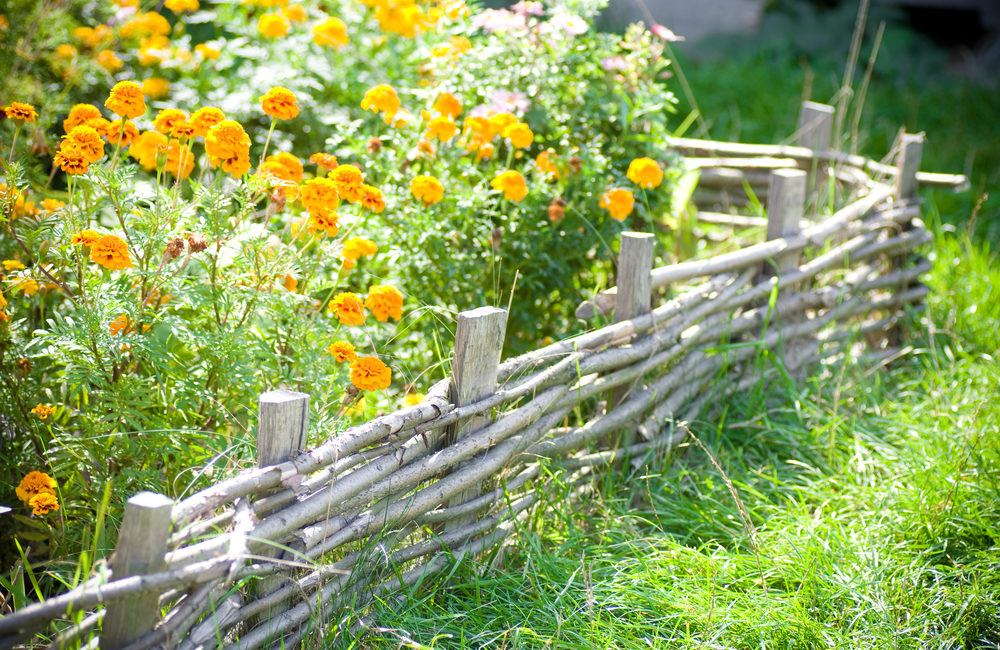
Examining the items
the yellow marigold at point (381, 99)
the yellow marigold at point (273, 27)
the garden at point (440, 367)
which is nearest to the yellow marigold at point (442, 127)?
the garden at point (440, 367)

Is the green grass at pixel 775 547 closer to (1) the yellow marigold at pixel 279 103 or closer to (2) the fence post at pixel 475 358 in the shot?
(2) the fence post at pixel 475 358

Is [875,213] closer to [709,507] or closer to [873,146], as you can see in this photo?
[709,507]

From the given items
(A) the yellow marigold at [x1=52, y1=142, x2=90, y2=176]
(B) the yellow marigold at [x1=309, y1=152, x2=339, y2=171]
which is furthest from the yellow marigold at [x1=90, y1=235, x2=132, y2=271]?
(B) the yellow marigold at [x1=309, y1=152, x2=339, y2=171]

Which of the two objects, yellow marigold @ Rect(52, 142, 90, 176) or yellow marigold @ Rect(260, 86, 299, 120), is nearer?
yellow marigold @ Rect(52, 142, 90, 176)

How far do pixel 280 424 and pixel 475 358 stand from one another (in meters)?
0.53

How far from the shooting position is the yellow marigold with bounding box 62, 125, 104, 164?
5.64 feet

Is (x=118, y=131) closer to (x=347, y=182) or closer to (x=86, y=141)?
(x=86, y=141)

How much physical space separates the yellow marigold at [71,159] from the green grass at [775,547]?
1153 millimetres

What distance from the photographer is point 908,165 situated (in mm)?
3713

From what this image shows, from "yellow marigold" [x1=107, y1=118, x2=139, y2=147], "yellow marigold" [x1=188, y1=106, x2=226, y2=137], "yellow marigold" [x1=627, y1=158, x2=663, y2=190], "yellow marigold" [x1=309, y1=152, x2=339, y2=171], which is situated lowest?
"yellow marigold" [x1=627, y1=158, x2=663, y2=190]

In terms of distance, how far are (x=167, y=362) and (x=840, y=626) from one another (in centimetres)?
179

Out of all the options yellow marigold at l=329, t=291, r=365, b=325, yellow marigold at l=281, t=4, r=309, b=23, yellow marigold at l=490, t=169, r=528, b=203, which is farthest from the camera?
yellow marigold at l=281, t=4, r=309, b=23

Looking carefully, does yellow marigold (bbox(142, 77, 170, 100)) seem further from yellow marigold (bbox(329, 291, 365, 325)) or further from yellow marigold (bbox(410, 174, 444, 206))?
yellow marigold (bbox(329, 291, 365, 325))

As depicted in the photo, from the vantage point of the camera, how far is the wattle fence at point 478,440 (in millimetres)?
1431
